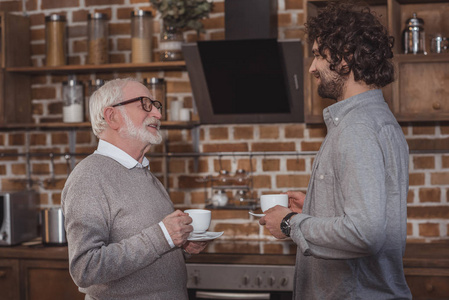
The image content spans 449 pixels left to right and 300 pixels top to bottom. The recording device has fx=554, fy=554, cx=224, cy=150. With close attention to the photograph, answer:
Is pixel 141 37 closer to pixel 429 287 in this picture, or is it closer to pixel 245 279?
pixel 245 279

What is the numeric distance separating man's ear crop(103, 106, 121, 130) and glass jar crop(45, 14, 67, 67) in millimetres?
1571

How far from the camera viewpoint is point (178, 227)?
172cm

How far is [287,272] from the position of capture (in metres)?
2.71

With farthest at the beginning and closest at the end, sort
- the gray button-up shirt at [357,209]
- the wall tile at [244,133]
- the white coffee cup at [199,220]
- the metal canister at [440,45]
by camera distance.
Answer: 1. the wall tile at [244,133]
2. the metal canister at [440,45]
3. the white coffee cup at [199,220]
4. the gray button-up shirt at [357,209]

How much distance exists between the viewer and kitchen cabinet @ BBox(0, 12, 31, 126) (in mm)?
3369

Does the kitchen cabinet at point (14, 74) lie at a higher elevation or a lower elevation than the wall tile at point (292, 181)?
higher

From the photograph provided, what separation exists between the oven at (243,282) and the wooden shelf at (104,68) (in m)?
1.21

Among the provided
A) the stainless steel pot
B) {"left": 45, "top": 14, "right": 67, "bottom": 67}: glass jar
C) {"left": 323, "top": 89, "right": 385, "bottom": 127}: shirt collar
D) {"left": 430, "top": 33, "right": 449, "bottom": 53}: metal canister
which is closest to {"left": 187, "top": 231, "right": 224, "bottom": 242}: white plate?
{"left": 323, "top": 89, "right": 385, "bottom": 127}: shirt collar

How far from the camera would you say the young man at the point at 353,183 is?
4.52ft

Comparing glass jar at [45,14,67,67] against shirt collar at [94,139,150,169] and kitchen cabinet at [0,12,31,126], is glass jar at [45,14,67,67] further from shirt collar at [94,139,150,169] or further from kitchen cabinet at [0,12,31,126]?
shirt collar at [94,139,150,169]

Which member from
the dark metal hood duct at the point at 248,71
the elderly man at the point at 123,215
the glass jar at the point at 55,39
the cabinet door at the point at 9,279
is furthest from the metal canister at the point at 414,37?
the cabinet door at the point at 9,279

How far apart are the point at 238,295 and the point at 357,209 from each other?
1441mm

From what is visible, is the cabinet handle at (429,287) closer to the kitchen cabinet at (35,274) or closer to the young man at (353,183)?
the young man at (353,183)

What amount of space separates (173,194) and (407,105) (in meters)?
1.50
